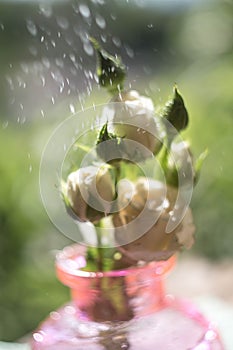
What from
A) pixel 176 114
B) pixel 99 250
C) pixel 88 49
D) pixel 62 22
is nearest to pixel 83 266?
pixel 99 250

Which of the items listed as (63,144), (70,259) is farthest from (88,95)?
(70,259)

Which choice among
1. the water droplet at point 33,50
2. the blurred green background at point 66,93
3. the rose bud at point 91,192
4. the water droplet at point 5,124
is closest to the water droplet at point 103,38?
the blurred green background at point 66,93

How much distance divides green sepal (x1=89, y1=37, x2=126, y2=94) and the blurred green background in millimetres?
277

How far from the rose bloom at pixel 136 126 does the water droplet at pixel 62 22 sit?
0.40 meters

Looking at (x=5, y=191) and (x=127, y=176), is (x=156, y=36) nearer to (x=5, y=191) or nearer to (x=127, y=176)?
(x=5, y=191)

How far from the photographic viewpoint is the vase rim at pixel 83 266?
17.7 inches

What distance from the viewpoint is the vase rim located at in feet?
1.47

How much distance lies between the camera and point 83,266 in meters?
0.47

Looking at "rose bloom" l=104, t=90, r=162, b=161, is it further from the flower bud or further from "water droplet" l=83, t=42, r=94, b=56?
"water droplet" l=83, t=42, r=94, b=56

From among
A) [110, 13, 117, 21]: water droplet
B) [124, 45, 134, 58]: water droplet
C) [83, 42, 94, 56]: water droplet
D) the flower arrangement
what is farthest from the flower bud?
[110, 13, 117, 21]: water droplet

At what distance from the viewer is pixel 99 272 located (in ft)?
1.49

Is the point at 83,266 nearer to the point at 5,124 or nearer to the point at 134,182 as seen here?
the point at 134,182

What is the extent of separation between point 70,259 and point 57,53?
336mm

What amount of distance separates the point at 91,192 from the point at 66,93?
349 millimetres
